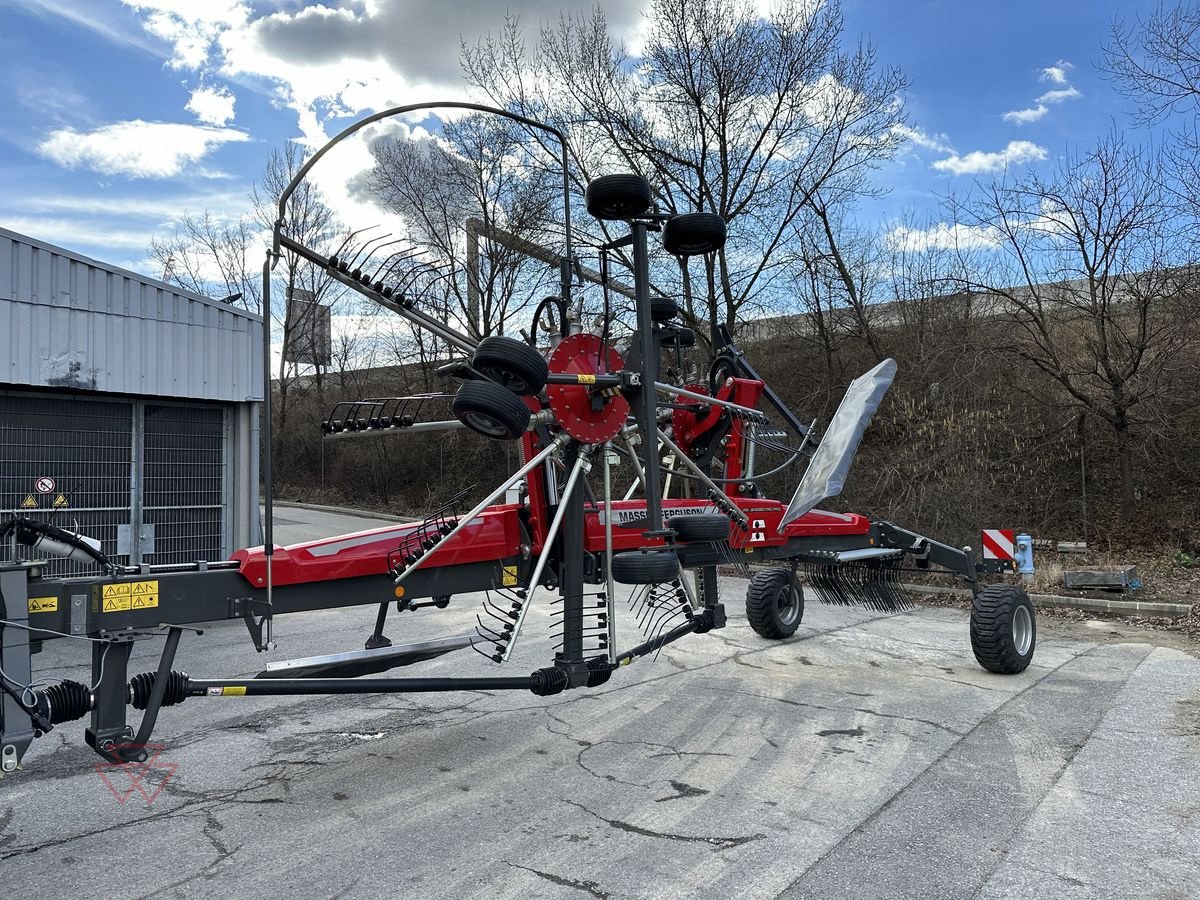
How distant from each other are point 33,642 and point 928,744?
4.94 metres

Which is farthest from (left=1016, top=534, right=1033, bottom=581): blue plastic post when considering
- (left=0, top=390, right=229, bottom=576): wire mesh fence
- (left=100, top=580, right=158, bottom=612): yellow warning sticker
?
(left=0, top=390, right=229, bottom=576): wire mesh fence

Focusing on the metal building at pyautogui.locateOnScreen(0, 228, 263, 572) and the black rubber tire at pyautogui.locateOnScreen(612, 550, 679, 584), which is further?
the metal building at pyautogui.locateOnScreen(0, 228, 263, 572)

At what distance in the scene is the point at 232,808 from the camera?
4492mm

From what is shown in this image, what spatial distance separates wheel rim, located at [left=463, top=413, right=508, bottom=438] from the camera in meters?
3.79

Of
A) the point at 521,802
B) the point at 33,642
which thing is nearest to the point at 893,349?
the point at 521,802

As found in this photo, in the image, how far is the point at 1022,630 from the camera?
23.9 ft

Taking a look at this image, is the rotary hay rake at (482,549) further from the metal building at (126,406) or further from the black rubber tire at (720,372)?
the metal building at (126,406)

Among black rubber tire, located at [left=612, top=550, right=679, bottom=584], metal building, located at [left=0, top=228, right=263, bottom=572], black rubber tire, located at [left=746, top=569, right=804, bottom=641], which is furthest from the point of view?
metal building, located at [left=0, top=228, right=263, bottom=572]

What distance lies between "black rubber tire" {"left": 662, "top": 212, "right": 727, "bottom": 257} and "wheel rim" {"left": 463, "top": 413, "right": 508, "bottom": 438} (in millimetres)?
1746

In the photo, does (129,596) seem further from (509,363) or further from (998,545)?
(998,545)

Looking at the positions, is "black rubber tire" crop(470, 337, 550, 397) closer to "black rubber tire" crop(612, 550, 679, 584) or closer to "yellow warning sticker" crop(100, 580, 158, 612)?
"black rubber tire" crop(612, 550, 679, 584)

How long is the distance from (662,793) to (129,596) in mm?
2818

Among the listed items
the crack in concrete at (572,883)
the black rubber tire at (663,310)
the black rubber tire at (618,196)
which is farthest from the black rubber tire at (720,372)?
the crack in concrete at (572,883)

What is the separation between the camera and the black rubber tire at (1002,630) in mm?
7039
